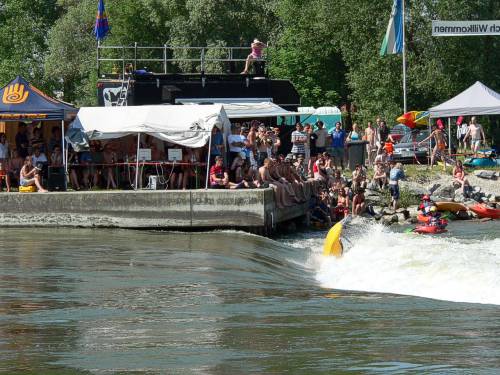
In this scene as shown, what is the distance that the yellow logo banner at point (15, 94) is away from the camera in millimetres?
26297

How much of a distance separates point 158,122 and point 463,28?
65.6 ft

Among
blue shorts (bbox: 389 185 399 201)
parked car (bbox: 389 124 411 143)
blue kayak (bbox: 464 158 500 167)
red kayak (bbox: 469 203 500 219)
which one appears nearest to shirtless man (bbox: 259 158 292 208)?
blue shorts (bbox: 389 185 399 201)

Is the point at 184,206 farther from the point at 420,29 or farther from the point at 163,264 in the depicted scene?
the point at 420,29

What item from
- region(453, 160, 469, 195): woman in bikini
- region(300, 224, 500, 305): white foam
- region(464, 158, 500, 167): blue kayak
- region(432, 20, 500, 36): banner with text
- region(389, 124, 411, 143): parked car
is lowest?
region(300, 224, 500, 305): white foam

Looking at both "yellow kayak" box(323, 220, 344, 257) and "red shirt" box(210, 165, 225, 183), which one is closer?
"yellow kayak" box(323, 220, 344, 257)

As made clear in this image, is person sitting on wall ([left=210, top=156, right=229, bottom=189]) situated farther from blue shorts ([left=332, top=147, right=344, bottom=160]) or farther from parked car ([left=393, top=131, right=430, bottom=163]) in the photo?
parked car ([left=393, top=131, right=430, bottom=163])

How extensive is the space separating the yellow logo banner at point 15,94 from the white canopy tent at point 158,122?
4.41 feet

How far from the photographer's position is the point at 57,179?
2634 centimetres

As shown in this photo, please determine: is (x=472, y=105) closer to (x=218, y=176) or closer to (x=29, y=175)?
(x=218, y=176)

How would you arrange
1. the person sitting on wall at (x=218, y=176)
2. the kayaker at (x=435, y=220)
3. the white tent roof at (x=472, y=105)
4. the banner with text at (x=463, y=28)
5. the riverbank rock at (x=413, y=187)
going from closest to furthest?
the person sitting on wall at (x=218, y=176)
the kayaker at (x=435, y=220)
the riverbank rock at (x=413, y=187)
the white tent roof at (x=472, y=105)
the banner with text at (x=463, y=28)

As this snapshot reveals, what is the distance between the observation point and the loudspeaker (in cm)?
2631

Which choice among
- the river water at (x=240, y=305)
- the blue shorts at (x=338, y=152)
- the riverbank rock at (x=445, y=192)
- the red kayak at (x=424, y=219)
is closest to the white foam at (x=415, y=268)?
the river water at (x=240, y=305)

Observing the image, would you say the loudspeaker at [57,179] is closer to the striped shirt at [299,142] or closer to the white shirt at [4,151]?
the white shirt at [4,151]

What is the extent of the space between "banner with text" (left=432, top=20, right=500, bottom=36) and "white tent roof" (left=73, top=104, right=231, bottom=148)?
713 inches
